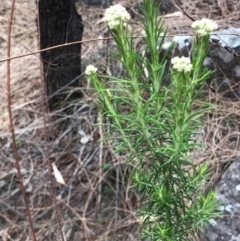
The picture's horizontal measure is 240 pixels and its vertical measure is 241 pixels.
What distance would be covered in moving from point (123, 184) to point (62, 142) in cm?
47

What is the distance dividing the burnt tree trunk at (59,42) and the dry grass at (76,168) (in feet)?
0.30

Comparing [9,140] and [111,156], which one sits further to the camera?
[9,140]

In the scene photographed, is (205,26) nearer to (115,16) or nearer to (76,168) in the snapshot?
(115,16)

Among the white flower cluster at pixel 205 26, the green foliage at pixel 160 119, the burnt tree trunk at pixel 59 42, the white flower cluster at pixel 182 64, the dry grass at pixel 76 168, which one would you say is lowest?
the dry grass at pixel 76 168

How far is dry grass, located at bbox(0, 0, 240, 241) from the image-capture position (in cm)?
274

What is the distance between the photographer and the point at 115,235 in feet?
8.82

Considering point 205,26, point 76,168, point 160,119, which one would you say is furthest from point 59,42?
point 205,26

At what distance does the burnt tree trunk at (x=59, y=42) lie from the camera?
114 inches

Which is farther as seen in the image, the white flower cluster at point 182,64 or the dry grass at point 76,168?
the dry grass at point 76,168

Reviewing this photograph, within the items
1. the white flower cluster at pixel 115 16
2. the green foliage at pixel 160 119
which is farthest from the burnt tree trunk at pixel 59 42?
the white flower cluster at pixel 115 16

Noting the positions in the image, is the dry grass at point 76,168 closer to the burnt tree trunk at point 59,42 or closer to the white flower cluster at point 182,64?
the burnt tree trunk at point 59,42

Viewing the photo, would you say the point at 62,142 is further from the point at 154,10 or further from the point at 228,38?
the point at 154,10

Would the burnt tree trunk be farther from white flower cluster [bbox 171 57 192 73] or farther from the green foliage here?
white flower cluster [bbox 171 57 192 73]

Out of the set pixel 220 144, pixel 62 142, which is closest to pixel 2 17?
pixel 62 142
